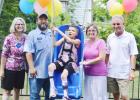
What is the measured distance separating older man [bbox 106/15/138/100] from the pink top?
207 millimetres

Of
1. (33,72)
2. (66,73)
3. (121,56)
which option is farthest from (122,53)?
(33,72)

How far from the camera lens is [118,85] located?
791cm

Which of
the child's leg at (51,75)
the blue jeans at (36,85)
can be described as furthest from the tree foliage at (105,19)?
the child's leg at (51,75)

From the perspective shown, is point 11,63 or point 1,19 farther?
point 1,19

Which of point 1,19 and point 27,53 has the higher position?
point 1,19

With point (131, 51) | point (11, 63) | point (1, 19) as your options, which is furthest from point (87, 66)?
point (1, 19)

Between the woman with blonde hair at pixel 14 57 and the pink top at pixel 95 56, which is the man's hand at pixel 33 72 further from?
the pink top at pixel 95 56

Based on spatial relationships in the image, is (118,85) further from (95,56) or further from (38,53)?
(38,53)

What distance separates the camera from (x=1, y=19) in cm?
2162

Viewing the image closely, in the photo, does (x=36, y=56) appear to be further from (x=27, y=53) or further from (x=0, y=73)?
(x=0, y=73)

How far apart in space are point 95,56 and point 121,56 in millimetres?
485

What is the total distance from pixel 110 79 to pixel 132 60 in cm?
55

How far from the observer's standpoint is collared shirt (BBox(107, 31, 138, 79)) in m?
7.78

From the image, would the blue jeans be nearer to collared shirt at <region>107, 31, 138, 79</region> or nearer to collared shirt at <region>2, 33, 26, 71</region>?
collared shirt at <region>2, 33, 26, 71</region>
